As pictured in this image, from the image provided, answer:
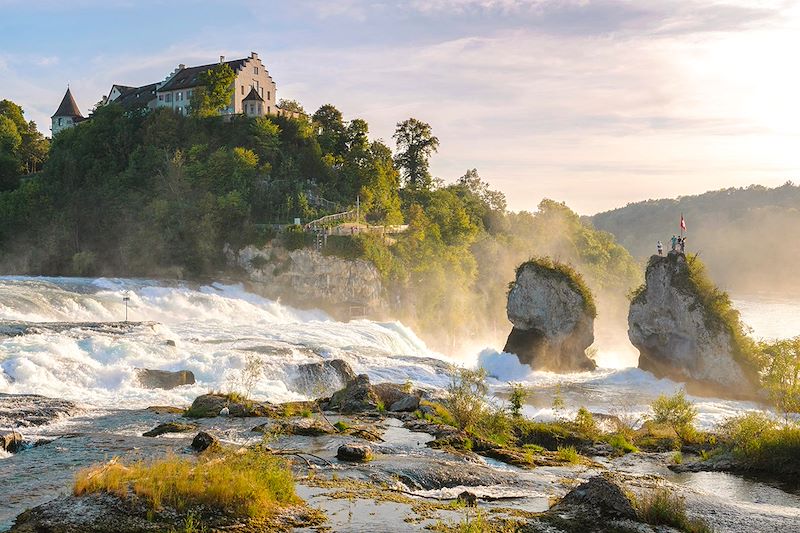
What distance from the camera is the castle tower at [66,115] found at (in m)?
98.9

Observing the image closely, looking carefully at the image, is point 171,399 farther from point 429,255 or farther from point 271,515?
point 429,255

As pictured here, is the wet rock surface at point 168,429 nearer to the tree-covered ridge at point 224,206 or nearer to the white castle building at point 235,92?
the tree-covered ridge at point 224,206

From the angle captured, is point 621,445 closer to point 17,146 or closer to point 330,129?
point 330,129

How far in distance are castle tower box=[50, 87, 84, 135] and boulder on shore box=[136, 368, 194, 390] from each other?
80344 mm

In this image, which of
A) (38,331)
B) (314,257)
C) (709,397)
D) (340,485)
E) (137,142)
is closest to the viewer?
(340,485)

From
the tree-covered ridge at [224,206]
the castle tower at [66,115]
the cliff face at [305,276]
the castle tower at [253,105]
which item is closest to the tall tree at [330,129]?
the tree-covered ridge at [224,206]

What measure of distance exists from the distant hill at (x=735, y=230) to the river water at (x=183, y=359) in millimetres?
84611

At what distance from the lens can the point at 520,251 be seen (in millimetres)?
96625

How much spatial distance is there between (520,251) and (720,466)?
7648 cm

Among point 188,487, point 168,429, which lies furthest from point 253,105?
point 188,487

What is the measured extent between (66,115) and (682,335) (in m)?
86.6

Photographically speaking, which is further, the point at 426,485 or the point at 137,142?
the point at 137,142

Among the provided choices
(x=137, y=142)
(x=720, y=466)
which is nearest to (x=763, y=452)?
(x=720, y=466)

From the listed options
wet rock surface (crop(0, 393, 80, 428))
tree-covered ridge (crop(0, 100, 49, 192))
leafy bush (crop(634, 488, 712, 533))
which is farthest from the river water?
tree-covered ridge (crop(0, 100, 49, 192))
